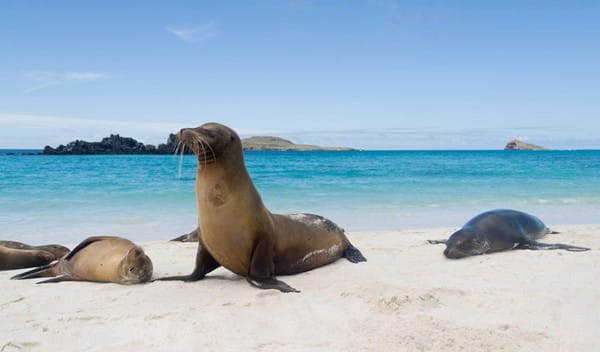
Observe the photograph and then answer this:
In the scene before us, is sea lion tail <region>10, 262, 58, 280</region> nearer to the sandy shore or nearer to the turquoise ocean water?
the sandy shore

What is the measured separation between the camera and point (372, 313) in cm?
361

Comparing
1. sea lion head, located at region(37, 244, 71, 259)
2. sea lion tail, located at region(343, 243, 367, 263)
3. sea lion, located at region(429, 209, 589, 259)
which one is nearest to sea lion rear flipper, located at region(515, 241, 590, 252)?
sea lion, located at region(429, 209, 589, 259)

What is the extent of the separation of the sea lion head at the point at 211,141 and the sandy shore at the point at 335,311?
1.12 metres

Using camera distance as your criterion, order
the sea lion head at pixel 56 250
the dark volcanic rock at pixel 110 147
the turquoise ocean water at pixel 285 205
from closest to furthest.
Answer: the sea lion head at pixel 56 250
the turquoise ocean water at pixel 285 205
the dark volcanic rock at pixel 110 147

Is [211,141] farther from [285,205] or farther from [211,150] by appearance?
[285,205]

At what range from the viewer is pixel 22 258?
610 centimetres

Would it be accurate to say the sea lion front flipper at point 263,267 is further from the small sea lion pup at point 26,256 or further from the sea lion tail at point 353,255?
the small sea lion pup at point 26,256

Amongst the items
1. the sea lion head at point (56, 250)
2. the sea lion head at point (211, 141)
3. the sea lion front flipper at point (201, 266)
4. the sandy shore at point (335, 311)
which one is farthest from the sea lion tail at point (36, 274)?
the sea lion head at point (211, 141)

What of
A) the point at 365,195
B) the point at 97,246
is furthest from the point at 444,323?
the point at 365,195

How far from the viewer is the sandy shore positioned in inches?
124

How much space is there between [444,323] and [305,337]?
2.89 ft

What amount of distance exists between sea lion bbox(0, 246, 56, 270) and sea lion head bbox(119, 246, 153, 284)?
1.84 meters

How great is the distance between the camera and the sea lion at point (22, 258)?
6.02 m

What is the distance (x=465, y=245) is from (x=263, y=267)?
8.55 ft
